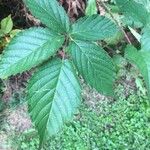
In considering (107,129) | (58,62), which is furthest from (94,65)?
(107,129)

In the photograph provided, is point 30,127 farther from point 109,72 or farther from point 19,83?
point 109,72

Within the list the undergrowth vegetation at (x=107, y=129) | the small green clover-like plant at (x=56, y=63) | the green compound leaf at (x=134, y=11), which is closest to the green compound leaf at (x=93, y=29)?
the small green clover-like plant at (x=56, y=63)

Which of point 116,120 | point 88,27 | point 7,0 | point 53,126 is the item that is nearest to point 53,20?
point 88,27

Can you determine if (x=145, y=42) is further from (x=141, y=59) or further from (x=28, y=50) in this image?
(x=28, y=50)

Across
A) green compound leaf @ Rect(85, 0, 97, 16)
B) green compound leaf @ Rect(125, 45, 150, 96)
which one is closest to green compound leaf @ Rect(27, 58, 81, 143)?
green compound leaf @ Rect(125, 45, 150, 96)

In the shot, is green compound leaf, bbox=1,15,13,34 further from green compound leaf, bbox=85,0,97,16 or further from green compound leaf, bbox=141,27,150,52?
green compound leaf, bbox=141,27,150,52

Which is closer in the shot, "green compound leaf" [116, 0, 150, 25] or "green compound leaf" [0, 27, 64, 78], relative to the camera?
"green compound leaf" [0, 27, 64, 78]

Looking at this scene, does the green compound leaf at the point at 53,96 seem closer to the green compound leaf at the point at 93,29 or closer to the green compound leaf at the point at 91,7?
the green compound leaf at the point at 93,29
